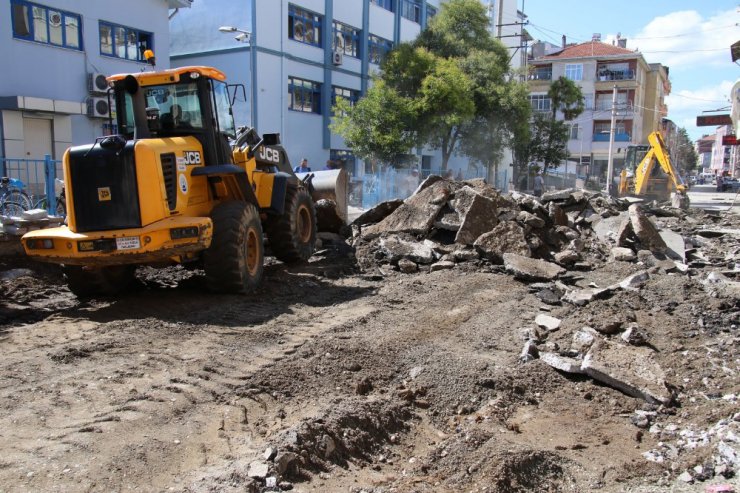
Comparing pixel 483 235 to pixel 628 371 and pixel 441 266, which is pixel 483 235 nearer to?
pixel 441 266

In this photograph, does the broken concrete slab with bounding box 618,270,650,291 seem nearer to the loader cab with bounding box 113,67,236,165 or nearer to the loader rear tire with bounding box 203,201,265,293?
the loader rear tire with bounding box 203,201,265,293

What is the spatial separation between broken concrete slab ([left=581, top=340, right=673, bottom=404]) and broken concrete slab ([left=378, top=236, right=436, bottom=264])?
4560mm

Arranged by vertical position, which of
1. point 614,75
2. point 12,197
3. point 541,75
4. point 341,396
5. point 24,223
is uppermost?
point 541,75

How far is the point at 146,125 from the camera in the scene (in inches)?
310

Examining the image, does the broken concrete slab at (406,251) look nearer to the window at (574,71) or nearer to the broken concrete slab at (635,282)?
the broken concrete slab at (635,282)

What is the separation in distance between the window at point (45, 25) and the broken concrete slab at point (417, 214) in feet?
38.9

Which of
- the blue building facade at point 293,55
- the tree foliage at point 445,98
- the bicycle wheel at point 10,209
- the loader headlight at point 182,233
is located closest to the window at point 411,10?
the blue building facade at point 293,55

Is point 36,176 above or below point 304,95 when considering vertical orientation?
below

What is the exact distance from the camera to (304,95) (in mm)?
27469

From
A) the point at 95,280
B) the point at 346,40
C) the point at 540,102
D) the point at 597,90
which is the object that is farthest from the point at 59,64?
the point at 597,90

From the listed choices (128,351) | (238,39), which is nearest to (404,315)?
(128,351)

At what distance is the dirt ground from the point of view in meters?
3.79

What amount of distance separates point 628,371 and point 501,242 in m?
5.11

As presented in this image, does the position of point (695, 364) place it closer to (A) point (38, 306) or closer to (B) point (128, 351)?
(B) point (128, 351)
